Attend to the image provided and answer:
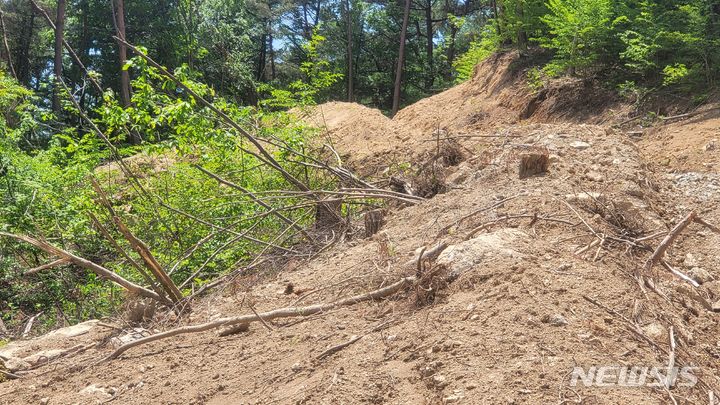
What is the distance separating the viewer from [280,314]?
384 cm

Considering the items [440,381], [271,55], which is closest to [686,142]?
[440,381]

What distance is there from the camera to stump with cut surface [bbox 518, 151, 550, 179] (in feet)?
16.2

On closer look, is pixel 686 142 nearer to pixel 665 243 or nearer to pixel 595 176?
pixel 595 176

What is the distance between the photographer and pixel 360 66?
30391 mm

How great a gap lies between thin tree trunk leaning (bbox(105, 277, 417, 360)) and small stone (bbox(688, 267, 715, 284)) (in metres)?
1.59

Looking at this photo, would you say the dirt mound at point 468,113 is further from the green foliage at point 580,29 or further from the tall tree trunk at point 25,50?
the tall tree trunk at point 25,50

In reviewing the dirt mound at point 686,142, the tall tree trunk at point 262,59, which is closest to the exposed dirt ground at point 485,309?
the dirt mound at point 686,142

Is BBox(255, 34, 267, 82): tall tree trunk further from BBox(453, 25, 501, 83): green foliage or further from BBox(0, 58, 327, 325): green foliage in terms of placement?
BBox(0, 58, 327, 325): green foliage

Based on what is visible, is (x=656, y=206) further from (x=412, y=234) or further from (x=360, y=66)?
(x=360, y=66)

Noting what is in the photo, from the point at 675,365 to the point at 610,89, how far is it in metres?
8.61

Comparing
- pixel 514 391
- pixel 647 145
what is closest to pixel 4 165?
pixel 647 145

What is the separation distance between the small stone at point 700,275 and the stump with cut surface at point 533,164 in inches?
54.3

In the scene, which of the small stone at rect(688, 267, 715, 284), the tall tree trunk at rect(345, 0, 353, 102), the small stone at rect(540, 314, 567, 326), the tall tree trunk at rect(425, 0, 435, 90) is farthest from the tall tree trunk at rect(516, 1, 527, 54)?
the tall tree trunk at rect(425, 0, 435, 90)
